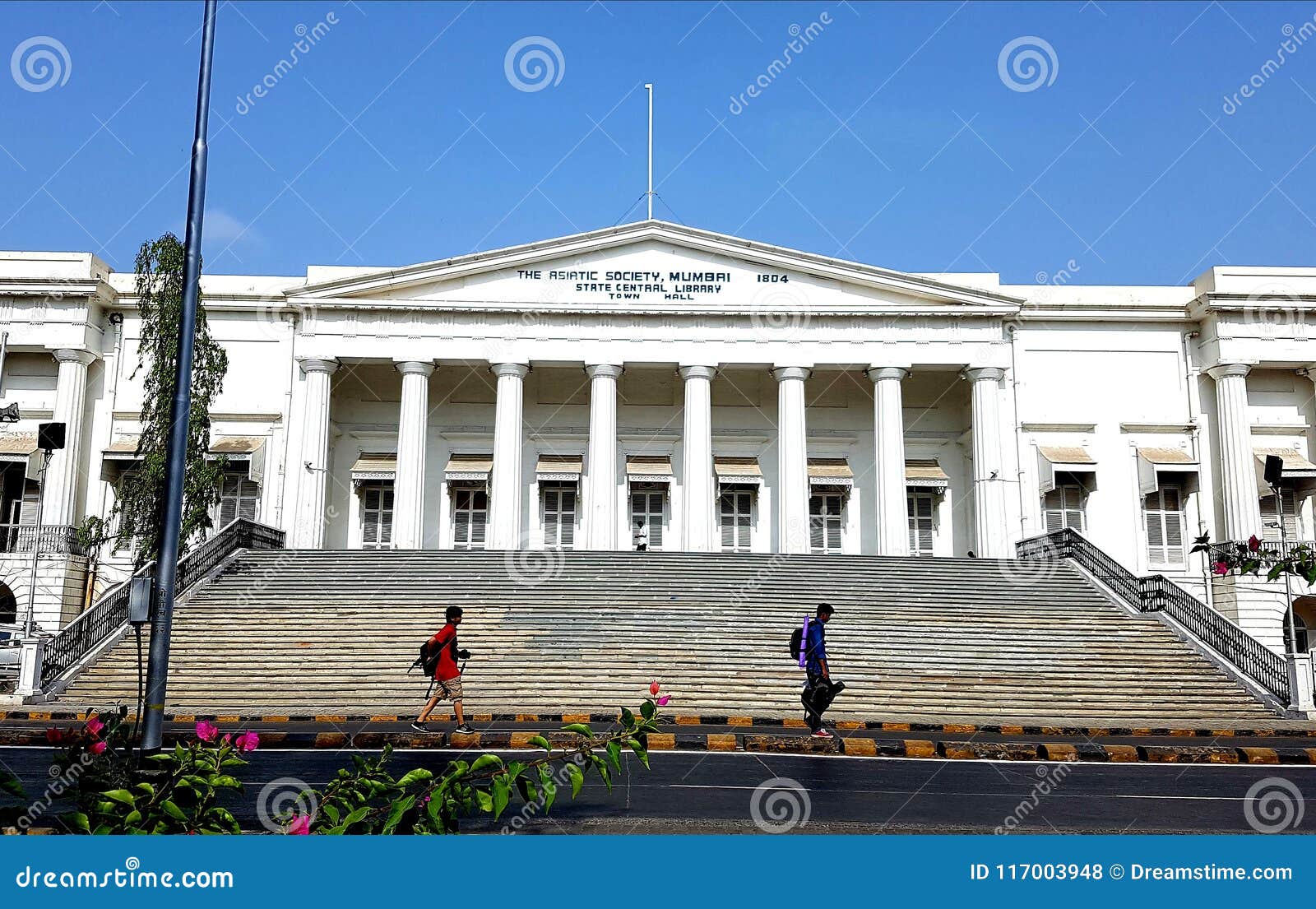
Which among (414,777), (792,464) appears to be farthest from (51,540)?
(414,777)

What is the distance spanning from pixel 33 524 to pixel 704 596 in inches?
818

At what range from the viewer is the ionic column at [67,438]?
3183 centimetres

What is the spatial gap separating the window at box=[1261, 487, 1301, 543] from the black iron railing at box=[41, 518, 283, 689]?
2844 cm

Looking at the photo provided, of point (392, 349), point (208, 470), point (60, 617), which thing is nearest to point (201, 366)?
point (208, 470)

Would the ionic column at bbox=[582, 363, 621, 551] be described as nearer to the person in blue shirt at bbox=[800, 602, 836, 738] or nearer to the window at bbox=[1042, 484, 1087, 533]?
the window at bbox=[1042, 484, 1087, 533]

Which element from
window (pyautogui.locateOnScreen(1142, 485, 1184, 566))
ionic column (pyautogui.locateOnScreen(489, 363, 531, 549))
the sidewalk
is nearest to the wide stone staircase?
the sidewalk

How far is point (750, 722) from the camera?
55.5ft

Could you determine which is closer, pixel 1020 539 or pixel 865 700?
pixel 865 700

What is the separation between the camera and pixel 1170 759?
13758 millimetres

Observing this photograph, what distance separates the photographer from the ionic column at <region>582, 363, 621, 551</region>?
31.5 metres

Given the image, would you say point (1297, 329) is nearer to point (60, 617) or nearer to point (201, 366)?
point (201, 366)

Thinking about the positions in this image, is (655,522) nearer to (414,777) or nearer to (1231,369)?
(1231,369)

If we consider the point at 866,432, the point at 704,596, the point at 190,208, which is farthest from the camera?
the point at 866,432

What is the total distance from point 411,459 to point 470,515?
12.6ft
